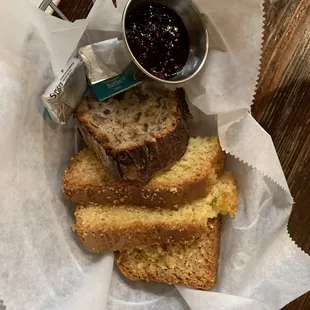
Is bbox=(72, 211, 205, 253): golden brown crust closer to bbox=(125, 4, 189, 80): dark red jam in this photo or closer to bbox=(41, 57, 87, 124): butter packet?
bbox=(41, 57, 87, 124): butter packet

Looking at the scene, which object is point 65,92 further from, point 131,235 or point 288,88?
point 288,88

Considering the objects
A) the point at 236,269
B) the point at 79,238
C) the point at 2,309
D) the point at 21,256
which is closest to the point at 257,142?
the point at 236,269

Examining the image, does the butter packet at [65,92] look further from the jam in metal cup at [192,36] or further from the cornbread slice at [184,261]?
the cornbread slice at [184,261]

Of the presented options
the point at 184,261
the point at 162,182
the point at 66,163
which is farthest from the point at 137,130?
the point at 184,261

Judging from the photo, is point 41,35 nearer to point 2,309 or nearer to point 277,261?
point 2,309

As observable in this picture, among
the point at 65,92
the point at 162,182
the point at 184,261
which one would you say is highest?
the point at 65,92

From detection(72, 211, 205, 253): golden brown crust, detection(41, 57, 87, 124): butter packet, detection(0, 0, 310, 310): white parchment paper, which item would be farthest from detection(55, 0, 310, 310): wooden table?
detection(72, 211, 205, 253): golden brown crust

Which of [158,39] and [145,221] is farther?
[145,221]

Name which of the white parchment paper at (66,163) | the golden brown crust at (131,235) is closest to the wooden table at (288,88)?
the white parchment paper at (66,163)
